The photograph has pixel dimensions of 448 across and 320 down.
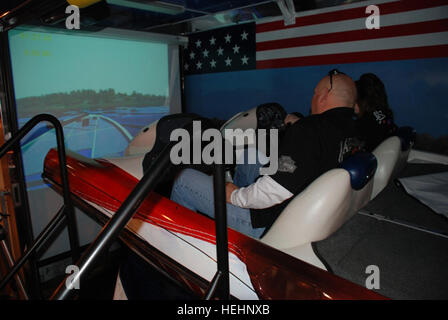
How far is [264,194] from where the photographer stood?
3.69 feet

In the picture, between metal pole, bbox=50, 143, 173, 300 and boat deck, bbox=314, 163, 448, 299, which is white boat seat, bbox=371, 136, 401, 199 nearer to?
boat deck, bbox=314, 163, 448, 299

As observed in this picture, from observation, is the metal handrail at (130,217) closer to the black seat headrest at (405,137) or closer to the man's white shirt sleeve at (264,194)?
the man's white shirt sleeve at (264,194)

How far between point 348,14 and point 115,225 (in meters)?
2.59

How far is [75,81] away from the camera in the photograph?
102 inches

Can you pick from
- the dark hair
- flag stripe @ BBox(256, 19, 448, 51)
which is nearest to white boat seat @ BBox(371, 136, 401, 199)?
the dark hair

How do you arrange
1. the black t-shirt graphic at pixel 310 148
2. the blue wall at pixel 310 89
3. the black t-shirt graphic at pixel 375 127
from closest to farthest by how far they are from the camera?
the black t-shirt graphic at pixel 310 148
the black t-shirt graphic at pixel 375 127
the blue wall at pixel 310 89

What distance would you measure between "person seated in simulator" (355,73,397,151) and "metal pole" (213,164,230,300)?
170cm

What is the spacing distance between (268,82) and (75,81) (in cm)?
186

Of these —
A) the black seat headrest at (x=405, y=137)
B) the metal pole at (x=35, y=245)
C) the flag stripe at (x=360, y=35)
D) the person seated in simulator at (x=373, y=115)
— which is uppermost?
the flag stripe at (x=360, y=35)

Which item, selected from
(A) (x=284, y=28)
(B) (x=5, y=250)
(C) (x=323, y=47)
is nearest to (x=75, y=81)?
(B) (x=5, y=250)

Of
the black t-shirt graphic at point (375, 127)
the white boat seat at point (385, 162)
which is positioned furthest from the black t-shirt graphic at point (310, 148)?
the black t-shirt graphic at point (375, 127)

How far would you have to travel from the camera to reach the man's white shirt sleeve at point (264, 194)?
110 cm

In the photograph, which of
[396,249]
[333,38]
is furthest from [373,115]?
[396,249]

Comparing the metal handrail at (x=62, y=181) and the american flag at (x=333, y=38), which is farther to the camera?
the american flag at (x=333, y=38)
